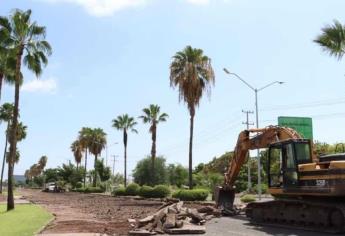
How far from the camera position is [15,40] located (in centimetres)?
3819

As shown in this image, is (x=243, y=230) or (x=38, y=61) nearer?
(x=243, y=230)

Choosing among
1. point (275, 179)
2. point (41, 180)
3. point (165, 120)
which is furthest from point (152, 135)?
point (41, 180)

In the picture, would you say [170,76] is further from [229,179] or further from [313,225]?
[313,225]

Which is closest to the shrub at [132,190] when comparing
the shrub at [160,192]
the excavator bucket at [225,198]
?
the shrub at [160,192]

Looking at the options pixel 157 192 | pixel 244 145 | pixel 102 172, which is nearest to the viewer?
pixel 244 145

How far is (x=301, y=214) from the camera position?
19.4m

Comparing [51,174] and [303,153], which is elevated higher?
[51,174]

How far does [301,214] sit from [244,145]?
6009mm

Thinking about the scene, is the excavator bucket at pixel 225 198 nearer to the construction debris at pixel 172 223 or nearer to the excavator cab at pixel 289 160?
the construction debris at pixel 172 223

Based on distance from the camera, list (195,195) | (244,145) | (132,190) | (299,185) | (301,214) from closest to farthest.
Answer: (301,214) < (299,185) < (244,145) < (195,195) < (132,190)

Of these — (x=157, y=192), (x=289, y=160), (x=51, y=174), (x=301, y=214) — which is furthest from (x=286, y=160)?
(x=51, y=174)

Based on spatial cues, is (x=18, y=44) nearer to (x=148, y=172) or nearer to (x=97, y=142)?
(x=148, y=172)

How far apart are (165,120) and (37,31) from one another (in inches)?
1612

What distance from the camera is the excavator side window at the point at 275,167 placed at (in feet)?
68.9
